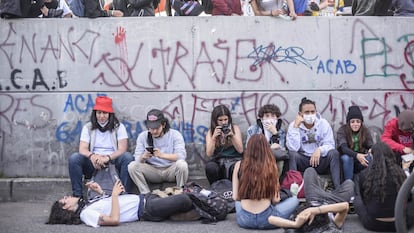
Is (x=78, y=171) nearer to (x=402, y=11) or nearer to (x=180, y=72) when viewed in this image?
(x=180, y=72)

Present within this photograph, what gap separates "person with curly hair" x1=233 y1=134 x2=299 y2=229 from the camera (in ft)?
24.2

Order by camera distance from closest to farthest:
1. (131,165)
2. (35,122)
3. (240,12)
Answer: (131,165) < (35,122) < (240,12)

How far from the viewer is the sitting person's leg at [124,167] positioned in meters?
8.91

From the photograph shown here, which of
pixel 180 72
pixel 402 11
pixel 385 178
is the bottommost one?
pixel 385 178

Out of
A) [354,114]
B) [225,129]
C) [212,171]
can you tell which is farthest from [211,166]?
[354,114]

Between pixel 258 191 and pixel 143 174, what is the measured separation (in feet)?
6.66

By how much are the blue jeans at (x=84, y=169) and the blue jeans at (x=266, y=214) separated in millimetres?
1960

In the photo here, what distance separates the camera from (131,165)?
8.79 metres

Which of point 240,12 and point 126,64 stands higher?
point 240,12

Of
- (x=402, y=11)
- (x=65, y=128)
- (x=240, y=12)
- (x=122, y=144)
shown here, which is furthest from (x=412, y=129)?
(x=65, y=128)

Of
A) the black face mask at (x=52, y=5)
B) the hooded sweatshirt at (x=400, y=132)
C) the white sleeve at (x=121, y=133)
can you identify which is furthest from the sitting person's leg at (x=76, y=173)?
the hooded sweatshirt at (x=400, y=132)

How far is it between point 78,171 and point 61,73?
5.27ft

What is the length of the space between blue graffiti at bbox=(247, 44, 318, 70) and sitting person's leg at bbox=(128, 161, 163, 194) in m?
2.14

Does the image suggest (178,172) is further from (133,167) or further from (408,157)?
(408,157)
